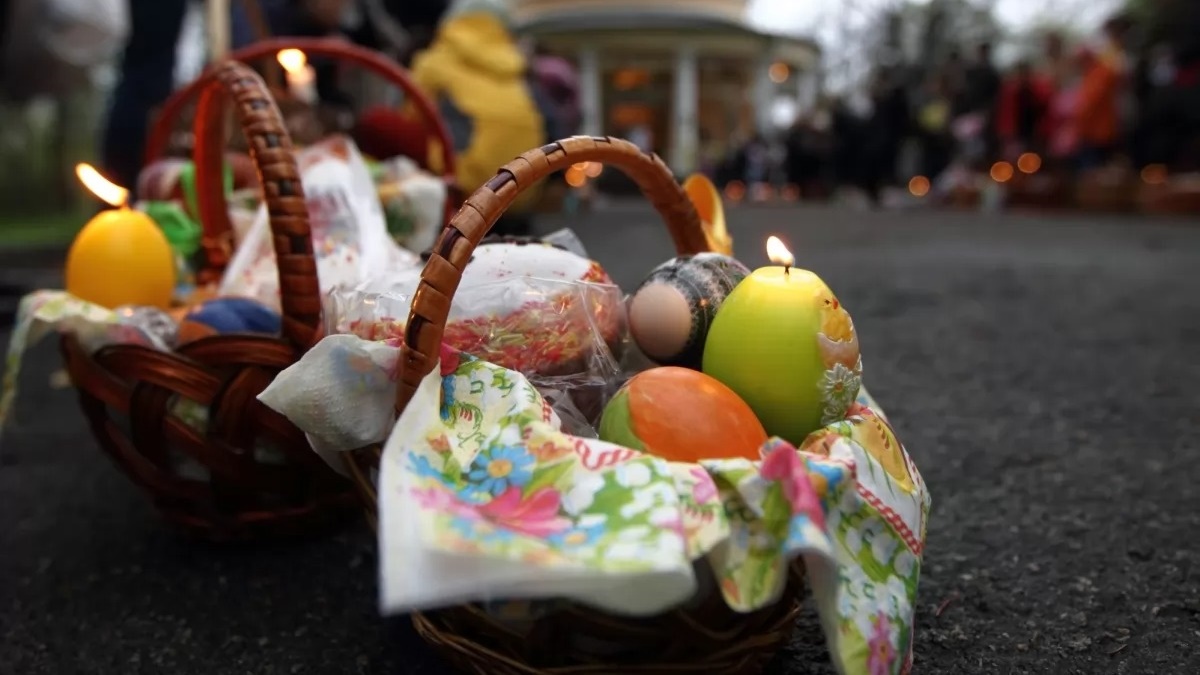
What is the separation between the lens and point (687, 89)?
53.2 ft

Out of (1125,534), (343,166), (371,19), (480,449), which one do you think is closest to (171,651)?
(480,449)

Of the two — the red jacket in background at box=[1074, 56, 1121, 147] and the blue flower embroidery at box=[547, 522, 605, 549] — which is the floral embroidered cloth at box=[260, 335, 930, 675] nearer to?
the blue flower embroidery at box=[547, 522, 605, 549]

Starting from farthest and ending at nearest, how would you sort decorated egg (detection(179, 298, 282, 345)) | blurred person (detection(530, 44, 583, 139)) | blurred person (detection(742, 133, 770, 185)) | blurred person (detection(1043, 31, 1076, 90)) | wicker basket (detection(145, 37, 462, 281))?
blurred person (detection(742, 133, 770, 185)) → blurred person (detection(1043, 31, 1076, 90)) → blurred person (detection(530, 44, 583, 139)) → wicker basket (detection(145, 37, 462, 281)) → decorated egg (detection(179, 298, 282, 345))

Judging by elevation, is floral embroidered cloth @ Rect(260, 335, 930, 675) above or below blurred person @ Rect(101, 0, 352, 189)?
below

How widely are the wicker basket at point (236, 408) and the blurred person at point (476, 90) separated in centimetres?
272

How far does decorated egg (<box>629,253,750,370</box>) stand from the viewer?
938 millimetres

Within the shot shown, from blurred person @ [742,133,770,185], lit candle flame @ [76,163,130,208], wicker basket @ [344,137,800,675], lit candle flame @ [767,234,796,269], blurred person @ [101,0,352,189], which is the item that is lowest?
blurred person @ [742,133,770,185]

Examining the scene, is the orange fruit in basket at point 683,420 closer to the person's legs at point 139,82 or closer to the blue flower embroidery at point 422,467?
the blue flower embroidery at point 422,467

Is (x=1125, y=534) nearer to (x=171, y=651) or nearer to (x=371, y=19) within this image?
(x=171, y=651)

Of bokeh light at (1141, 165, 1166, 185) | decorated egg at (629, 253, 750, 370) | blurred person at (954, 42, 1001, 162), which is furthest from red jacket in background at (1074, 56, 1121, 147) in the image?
decorated egg at (629, 253, 750, 370)

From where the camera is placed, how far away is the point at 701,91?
18422 millimetres

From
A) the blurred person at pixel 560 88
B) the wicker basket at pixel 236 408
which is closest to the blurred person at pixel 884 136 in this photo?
the blurred person at pixel 560 88

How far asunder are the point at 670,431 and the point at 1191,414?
1315mm

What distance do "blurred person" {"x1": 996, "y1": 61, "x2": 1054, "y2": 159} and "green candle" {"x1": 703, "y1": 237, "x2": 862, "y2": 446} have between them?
722 cm
